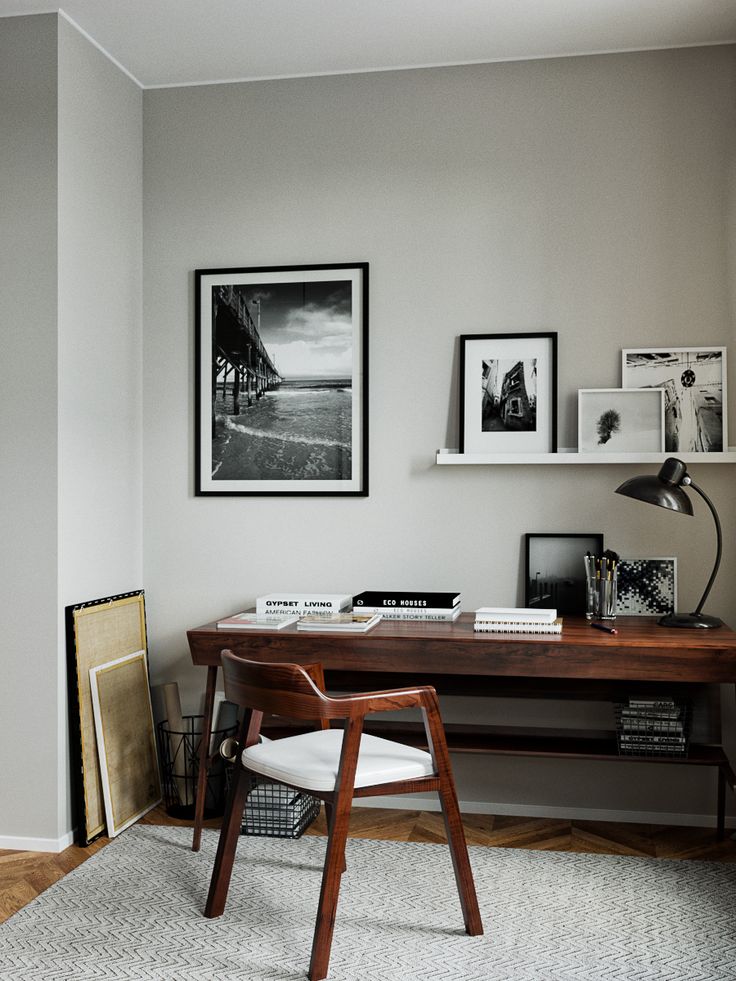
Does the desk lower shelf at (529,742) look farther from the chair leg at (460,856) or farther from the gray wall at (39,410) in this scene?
the gray wall at (39,410)

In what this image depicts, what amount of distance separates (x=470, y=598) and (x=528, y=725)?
19.9 inches

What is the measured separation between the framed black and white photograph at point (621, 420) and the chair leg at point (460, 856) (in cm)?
144

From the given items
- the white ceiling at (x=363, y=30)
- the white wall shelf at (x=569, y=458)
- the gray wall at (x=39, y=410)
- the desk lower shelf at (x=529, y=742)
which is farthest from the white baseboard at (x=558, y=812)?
the white ceiling at (x=363, y=30)

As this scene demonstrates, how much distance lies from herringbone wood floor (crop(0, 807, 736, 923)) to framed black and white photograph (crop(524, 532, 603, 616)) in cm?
76

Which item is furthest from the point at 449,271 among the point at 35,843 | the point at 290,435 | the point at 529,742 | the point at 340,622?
the point at 35,843

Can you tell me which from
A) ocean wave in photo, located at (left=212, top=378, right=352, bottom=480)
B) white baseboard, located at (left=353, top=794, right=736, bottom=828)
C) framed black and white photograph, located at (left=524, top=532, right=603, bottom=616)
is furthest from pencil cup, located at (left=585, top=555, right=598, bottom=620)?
ocean wave in photo, located at (left=212, top=378, right=352, bottom=480)

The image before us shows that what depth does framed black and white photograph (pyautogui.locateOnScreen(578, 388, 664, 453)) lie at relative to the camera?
134 inches

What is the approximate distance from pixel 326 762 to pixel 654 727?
131cm

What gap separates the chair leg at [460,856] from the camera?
2.46 meters

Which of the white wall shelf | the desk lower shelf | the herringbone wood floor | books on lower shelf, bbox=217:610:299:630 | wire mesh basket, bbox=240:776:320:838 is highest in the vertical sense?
the white wall shelf

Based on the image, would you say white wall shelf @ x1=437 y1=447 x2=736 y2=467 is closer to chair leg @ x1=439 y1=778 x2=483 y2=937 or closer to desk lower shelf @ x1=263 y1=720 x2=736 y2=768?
desk lower shelf @ x1=263 y1=720 x2=736 y2=768

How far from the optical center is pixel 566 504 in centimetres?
352

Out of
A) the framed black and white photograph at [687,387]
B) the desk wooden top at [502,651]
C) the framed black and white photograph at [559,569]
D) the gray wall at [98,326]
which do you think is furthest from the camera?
the framed black and white photograph at [559,569]

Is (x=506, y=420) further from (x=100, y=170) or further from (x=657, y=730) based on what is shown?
(x=100, y=170)
